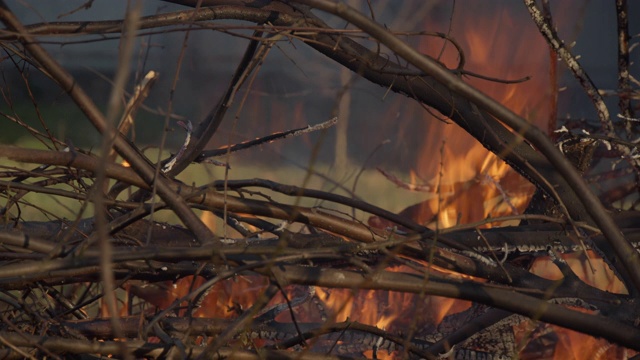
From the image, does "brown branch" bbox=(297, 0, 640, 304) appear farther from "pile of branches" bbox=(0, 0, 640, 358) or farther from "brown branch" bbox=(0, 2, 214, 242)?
"brown branch" bbox=(0, 2, 214, 242)

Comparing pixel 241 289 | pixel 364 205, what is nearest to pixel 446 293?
pixel 364 205

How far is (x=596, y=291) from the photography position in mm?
1916

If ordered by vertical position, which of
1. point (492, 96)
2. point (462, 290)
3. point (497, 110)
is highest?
point (492, 96)

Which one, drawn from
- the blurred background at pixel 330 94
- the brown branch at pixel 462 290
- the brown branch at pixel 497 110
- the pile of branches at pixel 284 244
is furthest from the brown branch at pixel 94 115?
the blurred background at pixel 330 94

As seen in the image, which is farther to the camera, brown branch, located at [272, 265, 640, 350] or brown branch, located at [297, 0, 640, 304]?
brown branch, located at [272, 265, 640, 350]

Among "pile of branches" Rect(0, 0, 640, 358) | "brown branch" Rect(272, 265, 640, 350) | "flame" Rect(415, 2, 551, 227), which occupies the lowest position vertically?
"brown branch" Rect(272, 265, 640, 350)

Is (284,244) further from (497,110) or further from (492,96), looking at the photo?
(492,96)

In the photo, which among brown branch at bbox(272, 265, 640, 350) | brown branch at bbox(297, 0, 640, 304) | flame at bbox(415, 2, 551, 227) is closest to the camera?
brown branch at bbox(297, 0, 640, 304)

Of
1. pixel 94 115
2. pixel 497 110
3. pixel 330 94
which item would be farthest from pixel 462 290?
pixel 330 94

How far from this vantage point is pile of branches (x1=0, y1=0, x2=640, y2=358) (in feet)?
4.39

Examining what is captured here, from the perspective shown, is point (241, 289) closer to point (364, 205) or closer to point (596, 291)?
point (364, 205)

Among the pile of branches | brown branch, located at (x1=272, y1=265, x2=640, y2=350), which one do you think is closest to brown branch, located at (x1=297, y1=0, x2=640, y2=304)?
the pile of branches

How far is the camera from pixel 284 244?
125 centimetres

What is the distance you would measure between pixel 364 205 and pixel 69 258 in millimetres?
924
